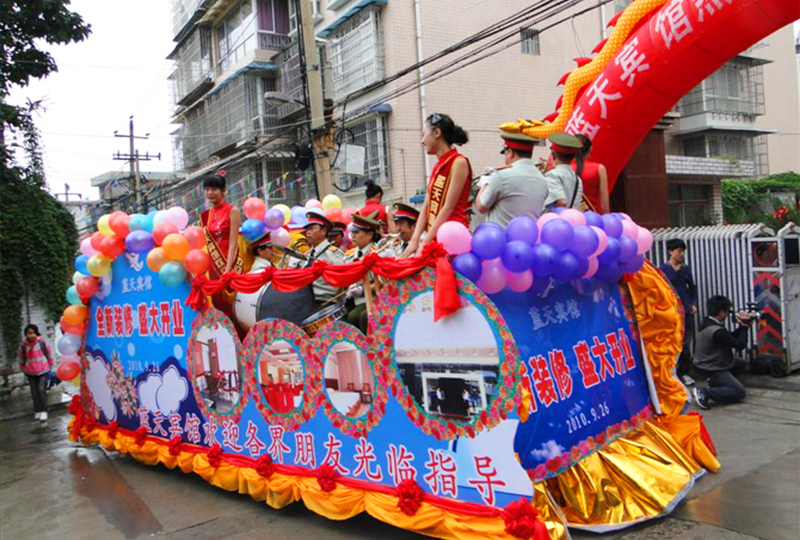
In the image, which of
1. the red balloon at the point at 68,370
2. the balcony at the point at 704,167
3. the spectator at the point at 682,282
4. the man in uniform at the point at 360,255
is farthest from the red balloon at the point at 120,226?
the balcony at the point at 704,167

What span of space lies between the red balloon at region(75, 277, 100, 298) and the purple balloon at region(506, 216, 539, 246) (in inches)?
191

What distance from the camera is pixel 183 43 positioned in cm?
2505

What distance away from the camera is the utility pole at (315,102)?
34.5 ft

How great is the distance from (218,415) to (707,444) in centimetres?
369

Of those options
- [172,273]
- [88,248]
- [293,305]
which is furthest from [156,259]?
[293,305]

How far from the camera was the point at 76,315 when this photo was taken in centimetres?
702

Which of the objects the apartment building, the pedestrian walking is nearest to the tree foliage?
the pedestrian walking

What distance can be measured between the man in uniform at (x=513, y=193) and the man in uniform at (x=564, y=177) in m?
0.51

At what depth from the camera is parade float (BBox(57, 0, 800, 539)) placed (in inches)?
142

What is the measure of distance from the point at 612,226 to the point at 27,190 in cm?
1136

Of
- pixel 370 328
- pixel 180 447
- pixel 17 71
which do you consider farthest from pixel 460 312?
pixel 17 71

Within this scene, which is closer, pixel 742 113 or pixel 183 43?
pixel 742 113

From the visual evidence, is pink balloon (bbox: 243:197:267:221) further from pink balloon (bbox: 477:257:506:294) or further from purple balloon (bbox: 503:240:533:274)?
purple balloon (bbox: 503:240:533:274)

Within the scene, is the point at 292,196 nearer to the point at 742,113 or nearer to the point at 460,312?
the point at 742,113
